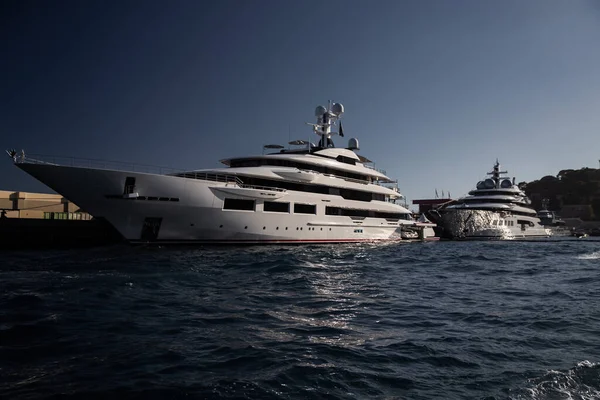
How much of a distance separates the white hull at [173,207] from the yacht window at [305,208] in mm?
431

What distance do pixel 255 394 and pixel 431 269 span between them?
553 inches

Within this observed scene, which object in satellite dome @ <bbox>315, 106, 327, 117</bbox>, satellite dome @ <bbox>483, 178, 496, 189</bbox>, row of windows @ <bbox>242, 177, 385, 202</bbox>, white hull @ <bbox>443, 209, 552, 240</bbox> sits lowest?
white hull @ <bbox>443, 209, 552, 240</bbox>

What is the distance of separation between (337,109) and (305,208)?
1471 cm

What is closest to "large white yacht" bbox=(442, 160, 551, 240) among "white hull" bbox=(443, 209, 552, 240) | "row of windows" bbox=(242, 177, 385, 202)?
"white hull" bbox=(443, 209, 552, 240)

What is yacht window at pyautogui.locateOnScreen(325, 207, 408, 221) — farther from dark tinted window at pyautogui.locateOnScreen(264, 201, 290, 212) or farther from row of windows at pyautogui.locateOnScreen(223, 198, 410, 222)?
dark tinted window at pyautogui.locateOnScreen(264, 201, 290, 212)

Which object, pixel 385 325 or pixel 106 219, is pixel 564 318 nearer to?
pixel 385 325

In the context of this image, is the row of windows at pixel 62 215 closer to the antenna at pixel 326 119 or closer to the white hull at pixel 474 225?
the antenna at pixel 326 119

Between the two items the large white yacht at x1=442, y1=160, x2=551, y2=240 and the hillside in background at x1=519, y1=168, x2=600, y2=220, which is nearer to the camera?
the large white yacht at x1=442, y1=160, x2=551, y2=240

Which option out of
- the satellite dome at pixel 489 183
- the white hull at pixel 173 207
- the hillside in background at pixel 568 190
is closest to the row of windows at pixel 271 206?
the white hull at pixel 173 207

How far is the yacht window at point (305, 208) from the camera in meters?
28.5

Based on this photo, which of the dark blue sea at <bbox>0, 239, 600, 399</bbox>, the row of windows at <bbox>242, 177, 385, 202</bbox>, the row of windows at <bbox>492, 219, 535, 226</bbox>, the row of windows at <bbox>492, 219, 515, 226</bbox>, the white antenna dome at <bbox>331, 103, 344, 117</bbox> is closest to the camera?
the dark blue sea at <bbox>0, 239, 600, 399</bbox>

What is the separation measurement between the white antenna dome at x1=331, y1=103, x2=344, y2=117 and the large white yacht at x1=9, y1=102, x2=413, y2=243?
586 cm

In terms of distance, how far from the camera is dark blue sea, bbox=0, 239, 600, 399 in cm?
435

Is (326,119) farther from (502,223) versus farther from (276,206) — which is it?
(502,223)
